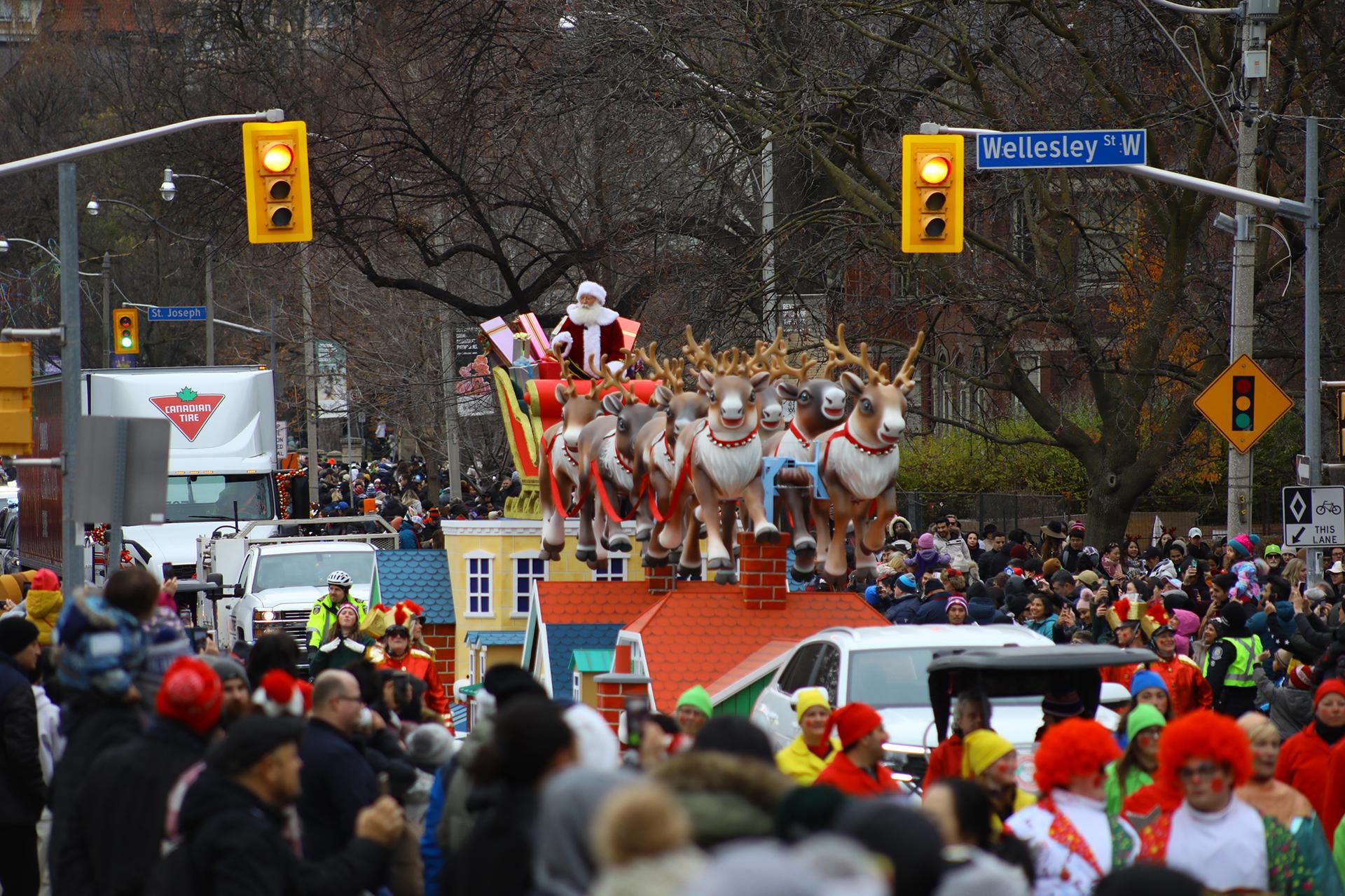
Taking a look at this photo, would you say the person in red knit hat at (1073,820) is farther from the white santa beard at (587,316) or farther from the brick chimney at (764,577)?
the white santa beard at (587,316)

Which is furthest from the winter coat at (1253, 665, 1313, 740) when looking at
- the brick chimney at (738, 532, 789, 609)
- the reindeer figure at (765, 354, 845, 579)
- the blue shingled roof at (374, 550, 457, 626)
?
the blue shingled roof at (374, 550, 457, 626)

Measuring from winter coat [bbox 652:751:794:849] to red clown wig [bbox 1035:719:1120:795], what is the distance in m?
2.32

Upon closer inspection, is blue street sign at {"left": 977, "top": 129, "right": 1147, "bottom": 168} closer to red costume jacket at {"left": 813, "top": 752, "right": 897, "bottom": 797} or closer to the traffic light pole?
the traffic light pole

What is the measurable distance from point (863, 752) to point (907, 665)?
4.08 metres

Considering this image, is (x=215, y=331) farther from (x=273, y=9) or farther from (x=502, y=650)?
(x=502, y=650)

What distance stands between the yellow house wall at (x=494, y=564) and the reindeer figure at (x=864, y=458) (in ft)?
16.3

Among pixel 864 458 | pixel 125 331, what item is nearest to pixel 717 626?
pixel 864 458

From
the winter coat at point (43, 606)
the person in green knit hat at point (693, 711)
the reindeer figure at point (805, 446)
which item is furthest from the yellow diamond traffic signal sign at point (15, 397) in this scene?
the person in green knit hat at point (693, 711)

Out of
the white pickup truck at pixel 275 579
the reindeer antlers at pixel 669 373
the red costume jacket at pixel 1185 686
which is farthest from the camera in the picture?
the white pickup truck at pixel 275 579

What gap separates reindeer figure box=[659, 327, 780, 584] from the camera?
48.5 ft

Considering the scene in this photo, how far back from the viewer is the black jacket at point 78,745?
641 centimetres

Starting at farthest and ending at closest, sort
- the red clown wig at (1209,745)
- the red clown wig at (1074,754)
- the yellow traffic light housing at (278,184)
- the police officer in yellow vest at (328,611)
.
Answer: the yellow traffic light housing at (278,184)
the police officer in yellow vest at (328,611)
the red clown wig at (1074,754)
the red clown wig at (1209,745)

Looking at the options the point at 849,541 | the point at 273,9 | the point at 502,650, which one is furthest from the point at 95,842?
the point at 273,9

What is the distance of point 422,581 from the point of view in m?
20.3
